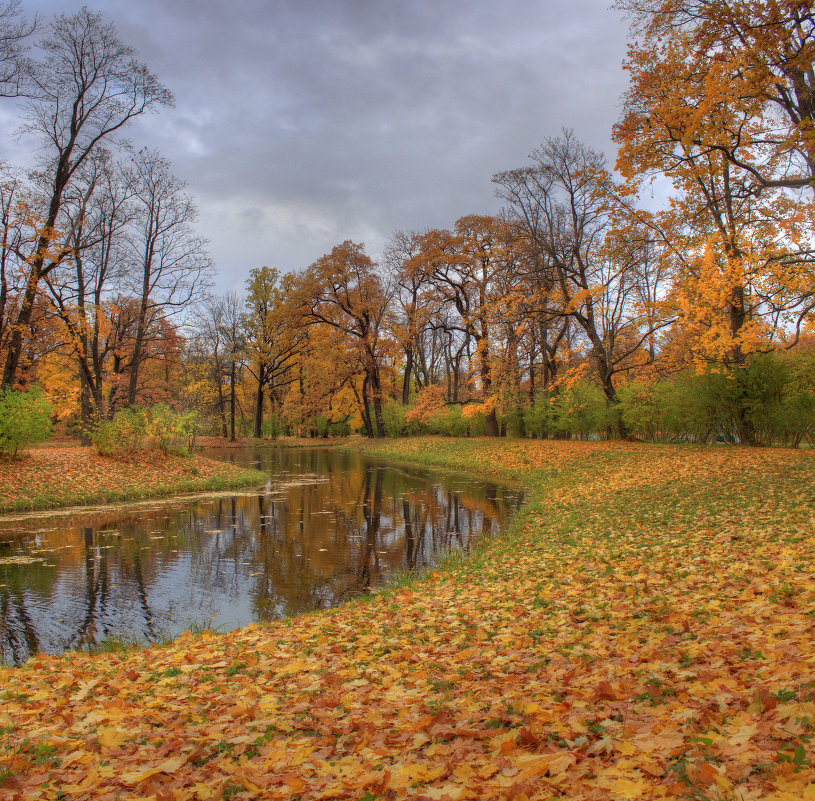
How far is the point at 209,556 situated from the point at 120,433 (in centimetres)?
946

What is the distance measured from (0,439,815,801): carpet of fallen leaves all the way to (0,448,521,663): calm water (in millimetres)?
1253

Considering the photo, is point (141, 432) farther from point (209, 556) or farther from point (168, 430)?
point (209, 556)

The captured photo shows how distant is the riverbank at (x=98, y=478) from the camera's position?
12.9 metres

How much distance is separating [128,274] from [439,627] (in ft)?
80.0

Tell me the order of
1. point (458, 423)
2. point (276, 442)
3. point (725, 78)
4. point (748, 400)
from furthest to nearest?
point (276, 442)
point (458, 423)
point (748, 400)
point (725, 78)

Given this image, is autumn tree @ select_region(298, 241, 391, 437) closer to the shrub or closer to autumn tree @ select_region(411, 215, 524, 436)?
the shrub

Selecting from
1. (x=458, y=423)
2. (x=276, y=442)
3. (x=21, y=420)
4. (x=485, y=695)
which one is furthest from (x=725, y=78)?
(x=276, y=442)

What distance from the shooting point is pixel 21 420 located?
13.9 m

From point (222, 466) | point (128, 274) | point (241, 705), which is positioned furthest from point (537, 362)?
point (241, 705)

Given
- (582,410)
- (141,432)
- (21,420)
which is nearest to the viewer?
(21,420)

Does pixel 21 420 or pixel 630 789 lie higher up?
pixel 21 420

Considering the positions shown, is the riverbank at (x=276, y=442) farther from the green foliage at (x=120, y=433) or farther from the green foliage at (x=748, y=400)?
the green foliage at (x=748, y=400)

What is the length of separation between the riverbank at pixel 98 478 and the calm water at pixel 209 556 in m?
1.05

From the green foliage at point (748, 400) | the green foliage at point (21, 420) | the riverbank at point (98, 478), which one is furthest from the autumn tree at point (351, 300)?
the green foliage at point (21, 420)
